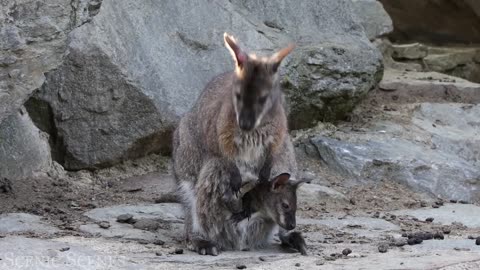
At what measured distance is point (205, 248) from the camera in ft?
22.2

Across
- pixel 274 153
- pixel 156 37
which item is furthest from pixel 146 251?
pixel 156 37

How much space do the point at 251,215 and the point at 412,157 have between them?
2.73 metres

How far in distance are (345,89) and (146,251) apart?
3.64 m

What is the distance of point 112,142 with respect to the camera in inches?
334

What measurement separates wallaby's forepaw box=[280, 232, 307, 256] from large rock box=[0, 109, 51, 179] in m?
2.18

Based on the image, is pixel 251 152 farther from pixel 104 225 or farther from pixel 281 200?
pixel 104 225

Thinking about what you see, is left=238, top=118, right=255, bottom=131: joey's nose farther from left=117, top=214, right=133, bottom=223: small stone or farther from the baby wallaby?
left=117, top=214, right=133, bottom=223: small stone

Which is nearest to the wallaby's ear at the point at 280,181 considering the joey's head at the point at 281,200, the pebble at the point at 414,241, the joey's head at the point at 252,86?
the joey's head at the point at 281,200

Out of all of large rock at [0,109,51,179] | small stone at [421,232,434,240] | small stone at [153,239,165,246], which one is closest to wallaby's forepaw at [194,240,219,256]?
small stone at [153,239,165,246]

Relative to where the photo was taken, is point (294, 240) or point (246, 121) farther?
point (294, 240)

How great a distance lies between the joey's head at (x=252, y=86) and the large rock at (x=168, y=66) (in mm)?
1838

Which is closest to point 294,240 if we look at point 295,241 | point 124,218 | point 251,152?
point 295,241

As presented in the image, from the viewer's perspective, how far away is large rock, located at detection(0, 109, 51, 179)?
26.0 ft

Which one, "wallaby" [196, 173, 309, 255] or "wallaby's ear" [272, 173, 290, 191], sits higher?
"wallaby's ear" [272, 173, 290, 191]
